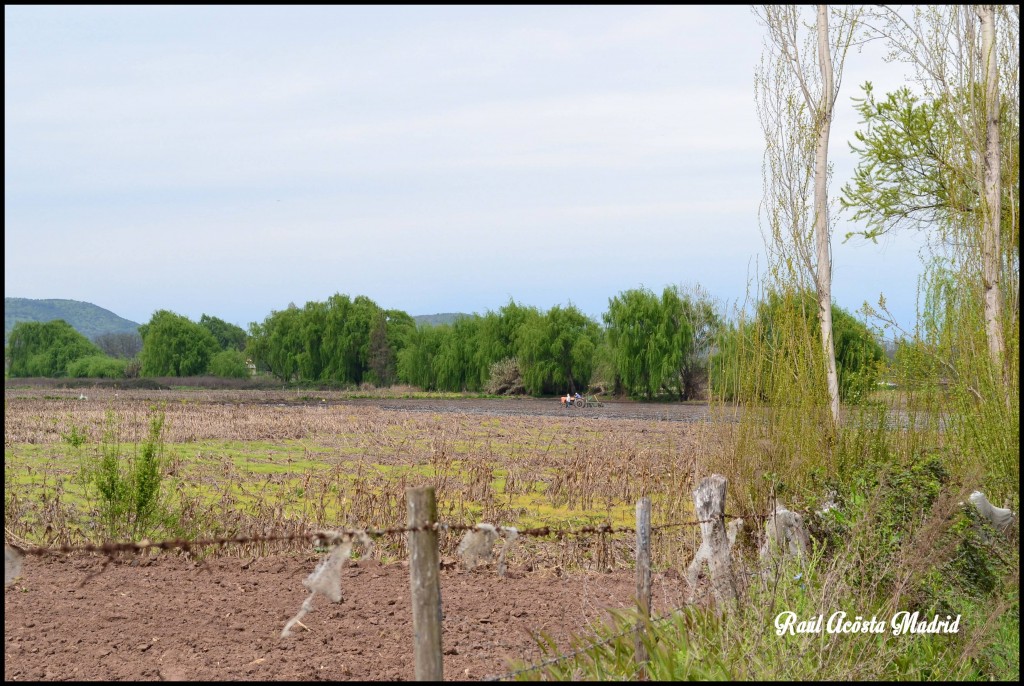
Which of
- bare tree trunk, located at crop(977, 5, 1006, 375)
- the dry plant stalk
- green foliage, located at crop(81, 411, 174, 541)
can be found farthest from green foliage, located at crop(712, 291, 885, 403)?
green foliage, located at crop(81, 411, 174, 541)

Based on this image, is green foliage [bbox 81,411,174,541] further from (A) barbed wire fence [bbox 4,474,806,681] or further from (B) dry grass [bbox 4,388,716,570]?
(A) barbed wire fence [bbox 4,474,806,681]

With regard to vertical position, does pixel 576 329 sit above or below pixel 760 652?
above

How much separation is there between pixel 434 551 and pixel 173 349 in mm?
94482

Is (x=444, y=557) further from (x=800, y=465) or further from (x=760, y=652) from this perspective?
(x=760, y=652)

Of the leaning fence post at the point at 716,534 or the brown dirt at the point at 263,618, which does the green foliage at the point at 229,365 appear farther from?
the leaning fence post at the point at 716,534

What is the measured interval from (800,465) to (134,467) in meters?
6.06

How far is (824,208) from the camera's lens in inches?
393

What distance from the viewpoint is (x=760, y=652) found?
478cm

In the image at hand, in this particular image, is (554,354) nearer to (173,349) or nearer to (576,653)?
(173,349)

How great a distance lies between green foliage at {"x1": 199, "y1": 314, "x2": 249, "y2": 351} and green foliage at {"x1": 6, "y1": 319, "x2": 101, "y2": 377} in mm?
25817

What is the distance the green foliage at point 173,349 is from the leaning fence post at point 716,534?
91795 mm

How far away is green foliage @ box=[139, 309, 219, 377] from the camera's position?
90562mm

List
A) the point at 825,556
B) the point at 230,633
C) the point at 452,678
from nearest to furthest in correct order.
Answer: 1. the point at 452,678
2. the point at 230,633
3. the point at 825,556

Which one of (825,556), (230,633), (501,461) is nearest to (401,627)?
(230,633)
